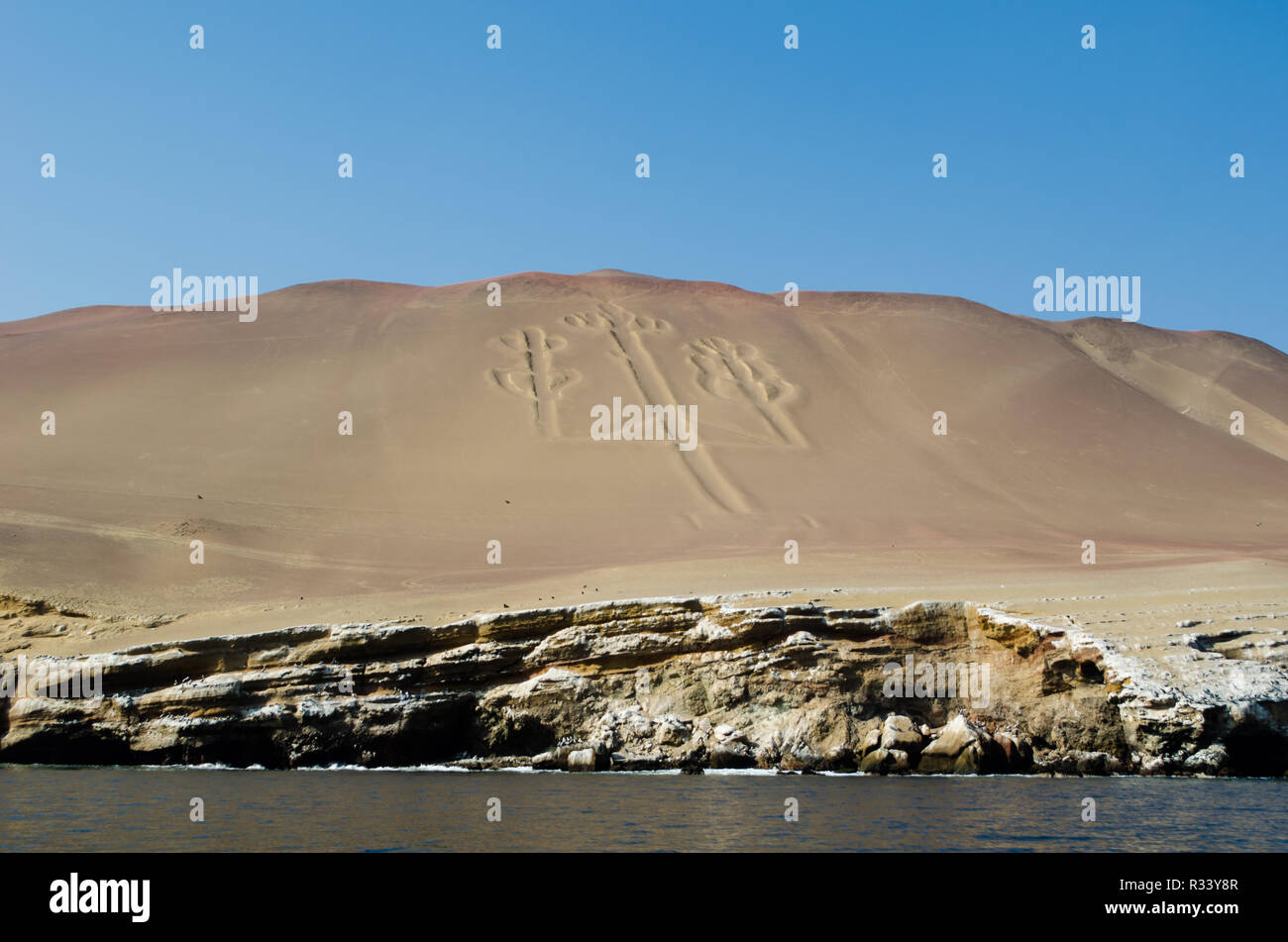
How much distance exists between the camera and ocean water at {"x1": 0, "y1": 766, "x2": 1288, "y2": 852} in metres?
13.4

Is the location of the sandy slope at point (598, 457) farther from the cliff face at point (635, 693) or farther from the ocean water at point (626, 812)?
the ocean water at point (626, 812)

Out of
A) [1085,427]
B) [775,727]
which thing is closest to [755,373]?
[1085,427]

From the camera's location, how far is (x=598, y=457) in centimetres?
4694

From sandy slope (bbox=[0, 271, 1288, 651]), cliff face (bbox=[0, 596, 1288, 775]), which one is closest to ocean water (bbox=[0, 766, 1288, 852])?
cliff face (bbox=[0, 596, 1288, 775])

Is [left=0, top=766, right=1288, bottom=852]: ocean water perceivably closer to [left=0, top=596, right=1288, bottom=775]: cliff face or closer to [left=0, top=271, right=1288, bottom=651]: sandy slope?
[left=0, top=596, right=1288, bottom=775]: cliff face

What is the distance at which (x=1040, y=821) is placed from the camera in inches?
602

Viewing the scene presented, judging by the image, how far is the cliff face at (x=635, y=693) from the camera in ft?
73.5

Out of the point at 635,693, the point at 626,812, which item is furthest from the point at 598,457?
the point at 626,812

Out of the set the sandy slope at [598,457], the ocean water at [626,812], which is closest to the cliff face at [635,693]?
the ocean water at [626,812]

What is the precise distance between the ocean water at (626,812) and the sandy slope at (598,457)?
285 inches

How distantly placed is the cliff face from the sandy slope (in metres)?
2.63

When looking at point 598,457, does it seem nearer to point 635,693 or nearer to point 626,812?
point 635,693
